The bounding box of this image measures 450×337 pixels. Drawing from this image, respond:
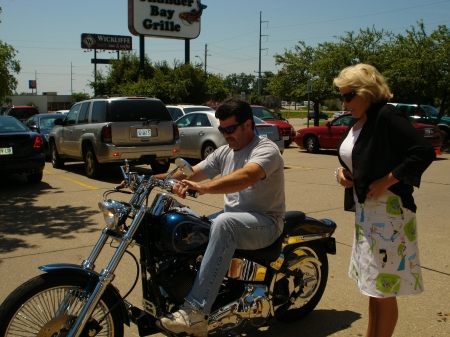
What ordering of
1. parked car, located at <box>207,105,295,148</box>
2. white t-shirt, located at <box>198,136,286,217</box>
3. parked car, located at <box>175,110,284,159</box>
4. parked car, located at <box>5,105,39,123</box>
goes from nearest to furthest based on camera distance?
white t-shirt, located at <box>198,136,286,217</box> → parked car, located at <box>175,110,284,159</box> → parked car, located at <box>207,105,295,148</box> → parked car, located at <box>5,105,39,123</box>

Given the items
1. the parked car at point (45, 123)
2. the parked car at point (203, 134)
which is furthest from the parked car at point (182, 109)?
the parked car at point (45, 123)

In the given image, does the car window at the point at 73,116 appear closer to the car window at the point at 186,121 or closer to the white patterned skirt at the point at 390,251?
the car window at the point at 186,121

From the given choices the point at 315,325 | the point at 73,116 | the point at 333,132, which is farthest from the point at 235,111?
the point at 333,132

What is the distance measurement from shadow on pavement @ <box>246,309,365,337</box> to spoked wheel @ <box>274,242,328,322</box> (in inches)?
2.5

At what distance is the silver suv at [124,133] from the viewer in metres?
11.3

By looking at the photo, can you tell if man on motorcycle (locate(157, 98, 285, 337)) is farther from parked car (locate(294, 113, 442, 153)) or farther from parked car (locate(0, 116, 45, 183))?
parked car (locate(294, 113, 442, 153))

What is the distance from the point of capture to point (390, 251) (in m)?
3.19

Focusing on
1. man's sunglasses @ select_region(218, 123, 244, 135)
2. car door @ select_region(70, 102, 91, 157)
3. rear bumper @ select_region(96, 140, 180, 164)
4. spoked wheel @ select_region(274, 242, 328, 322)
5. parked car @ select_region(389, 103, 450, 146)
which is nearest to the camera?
man's sunglasses @ select_region(218, 123, 244, 135)

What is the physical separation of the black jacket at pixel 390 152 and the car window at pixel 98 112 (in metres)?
9.06

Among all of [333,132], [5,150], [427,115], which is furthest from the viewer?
[427,115]

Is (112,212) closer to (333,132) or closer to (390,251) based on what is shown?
(390,251)

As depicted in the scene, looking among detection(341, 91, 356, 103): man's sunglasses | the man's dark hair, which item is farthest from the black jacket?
the man's dark hair

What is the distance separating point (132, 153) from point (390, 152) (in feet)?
28.7

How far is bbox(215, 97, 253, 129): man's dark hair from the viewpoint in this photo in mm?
3629
